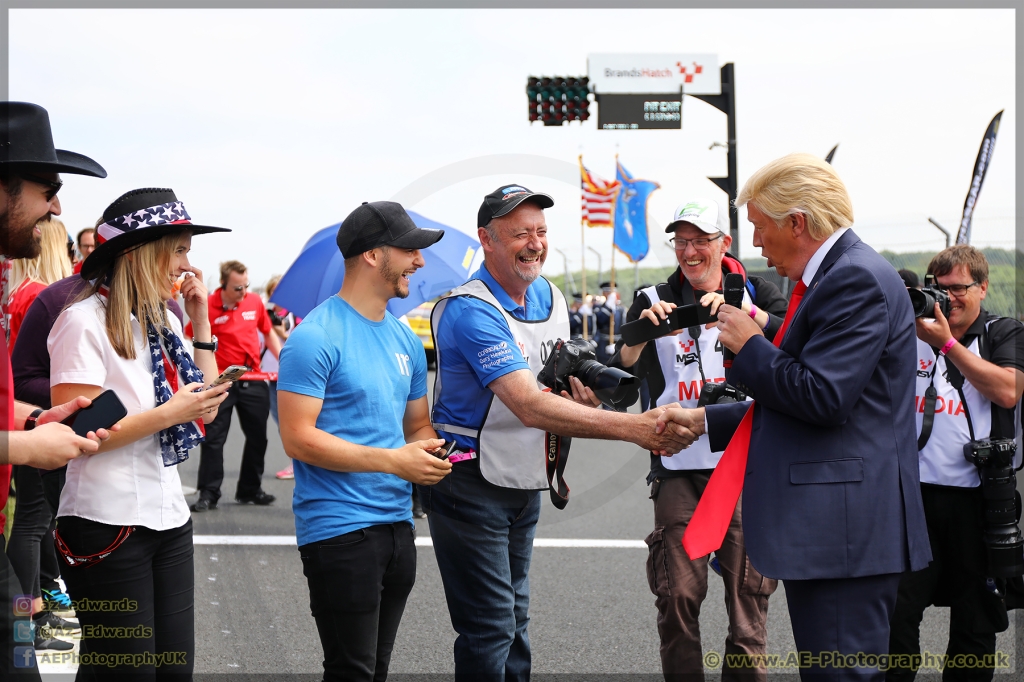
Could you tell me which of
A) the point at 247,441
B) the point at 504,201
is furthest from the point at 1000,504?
the point at 247,441

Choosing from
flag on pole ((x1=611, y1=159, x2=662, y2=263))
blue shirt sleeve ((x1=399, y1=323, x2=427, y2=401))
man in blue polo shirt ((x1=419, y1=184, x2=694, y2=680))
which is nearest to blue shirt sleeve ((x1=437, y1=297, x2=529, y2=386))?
man in blue polo shirt ((x1=419, y1=184, x2=694, y2=680))

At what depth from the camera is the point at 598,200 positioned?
18.9m

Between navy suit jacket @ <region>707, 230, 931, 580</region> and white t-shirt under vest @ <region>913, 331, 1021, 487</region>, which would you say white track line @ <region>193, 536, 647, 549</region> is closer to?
white t-shirt under vest @ <region>913, 331, 1021, 487</region>

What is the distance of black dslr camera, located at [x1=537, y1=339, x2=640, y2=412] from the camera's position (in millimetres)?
3244

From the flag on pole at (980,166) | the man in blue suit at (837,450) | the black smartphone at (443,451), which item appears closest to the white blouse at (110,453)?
the black smartphone at (443,451)

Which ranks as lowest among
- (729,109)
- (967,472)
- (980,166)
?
(967,472)

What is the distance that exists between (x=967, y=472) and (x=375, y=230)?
2.80 m

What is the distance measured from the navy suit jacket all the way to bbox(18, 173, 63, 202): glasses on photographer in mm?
2211

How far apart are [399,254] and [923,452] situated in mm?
2556

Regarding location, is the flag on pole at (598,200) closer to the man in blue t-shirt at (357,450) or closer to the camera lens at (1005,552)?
the camera lens at (1005,552)

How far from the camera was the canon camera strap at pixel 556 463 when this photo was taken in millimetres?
3422

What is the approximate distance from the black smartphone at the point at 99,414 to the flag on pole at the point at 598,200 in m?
15.7

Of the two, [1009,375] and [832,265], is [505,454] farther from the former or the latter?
[1009,375]

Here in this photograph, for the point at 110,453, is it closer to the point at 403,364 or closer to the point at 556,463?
the point at 403,364
